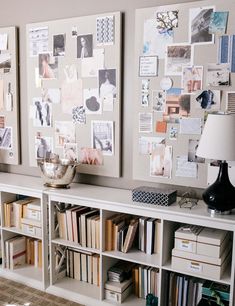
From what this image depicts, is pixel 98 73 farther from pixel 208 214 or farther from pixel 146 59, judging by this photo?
pixel 208 214

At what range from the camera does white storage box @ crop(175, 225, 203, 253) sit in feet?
6.59

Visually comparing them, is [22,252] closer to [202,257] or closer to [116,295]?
[116,295]

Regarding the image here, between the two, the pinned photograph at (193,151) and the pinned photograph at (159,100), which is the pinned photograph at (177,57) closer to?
the pinned photograph at (159,100)

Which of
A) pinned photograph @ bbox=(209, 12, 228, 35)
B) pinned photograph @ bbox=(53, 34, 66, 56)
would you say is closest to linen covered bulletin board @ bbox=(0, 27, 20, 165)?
pinned photograph @ bbox=(53, 34, 66, 56)

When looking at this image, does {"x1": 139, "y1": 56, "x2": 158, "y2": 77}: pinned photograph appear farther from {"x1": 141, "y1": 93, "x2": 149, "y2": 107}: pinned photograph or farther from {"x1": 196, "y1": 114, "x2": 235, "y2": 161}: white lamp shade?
{"x1": 196, "y1": 114, "x2": 235, "y2": 161}: white lamp shade

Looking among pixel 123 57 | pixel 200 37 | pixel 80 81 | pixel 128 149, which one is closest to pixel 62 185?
pixel 128 149

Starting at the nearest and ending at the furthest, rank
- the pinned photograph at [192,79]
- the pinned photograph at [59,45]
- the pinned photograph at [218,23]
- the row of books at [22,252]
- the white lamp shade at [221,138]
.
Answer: the white lamp shade at [221,138]
the pinned photograph at [218,23]
the pinned photograph at [192,79]
the pinned photograph at [59,45]
the row of books at [22,252]

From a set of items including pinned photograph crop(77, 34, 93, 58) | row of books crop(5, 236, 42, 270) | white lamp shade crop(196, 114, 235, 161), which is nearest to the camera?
white lamp shade crop(196, 114, 235, 161)

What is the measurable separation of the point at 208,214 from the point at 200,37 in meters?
1.06

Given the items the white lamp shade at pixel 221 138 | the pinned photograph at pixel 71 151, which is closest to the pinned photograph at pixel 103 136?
the pinned photograph at pixel 71 151

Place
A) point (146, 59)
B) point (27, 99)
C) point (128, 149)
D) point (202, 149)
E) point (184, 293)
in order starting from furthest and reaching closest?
point (27, 99), point (128, 149), point (146, 59), point (184, 293), point (202, 149)

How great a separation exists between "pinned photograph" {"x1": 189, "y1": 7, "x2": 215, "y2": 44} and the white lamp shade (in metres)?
0.58

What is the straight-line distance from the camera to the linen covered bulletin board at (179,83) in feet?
6.99

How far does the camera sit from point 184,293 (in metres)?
2.17
